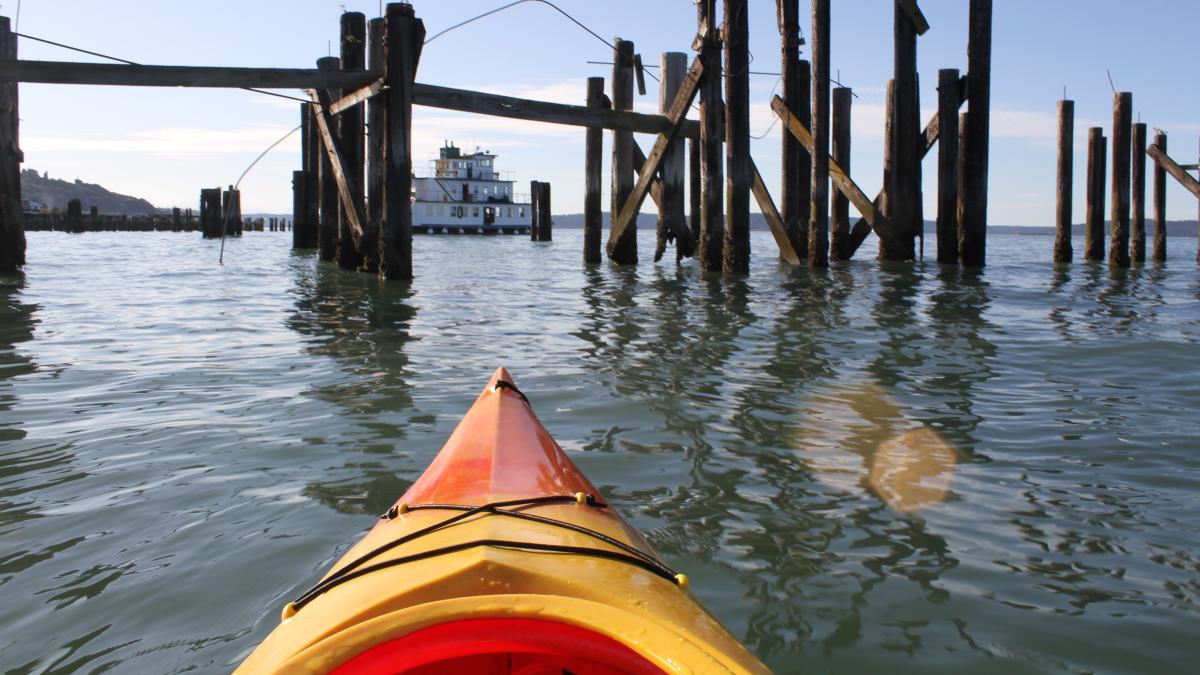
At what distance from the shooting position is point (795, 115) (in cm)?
1461

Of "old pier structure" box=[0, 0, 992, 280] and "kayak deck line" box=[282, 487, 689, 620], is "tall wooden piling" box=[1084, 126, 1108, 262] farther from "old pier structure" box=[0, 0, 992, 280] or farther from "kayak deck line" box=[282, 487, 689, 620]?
"kayak deck line" box=[282, 487, 689, 620]

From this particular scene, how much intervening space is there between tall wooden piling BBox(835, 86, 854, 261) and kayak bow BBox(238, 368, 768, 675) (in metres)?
15.1

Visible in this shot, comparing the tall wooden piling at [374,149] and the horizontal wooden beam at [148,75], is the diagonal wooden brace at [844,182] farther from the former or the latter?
the horizontal wooden beam at [148,75]

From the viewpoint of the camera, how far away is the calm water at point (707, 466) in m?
2.83

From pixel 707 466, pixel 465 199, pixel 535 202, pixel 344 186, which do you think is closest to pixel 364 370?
pixel 707 466

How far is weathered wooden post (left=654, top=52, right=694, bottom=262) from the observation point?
1457cm

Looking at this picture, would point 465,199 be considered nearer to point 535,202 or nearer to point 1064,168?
point 535,202

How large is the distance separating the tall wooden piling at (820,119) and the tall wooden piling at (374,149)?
20.8 ft

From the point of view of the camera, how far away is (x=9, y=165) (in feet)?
40.1

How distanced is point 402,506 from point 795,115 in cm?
1324

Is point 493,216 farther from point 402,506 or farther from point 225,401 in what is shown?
point 402,506

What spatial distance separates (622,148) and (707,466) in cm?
1194

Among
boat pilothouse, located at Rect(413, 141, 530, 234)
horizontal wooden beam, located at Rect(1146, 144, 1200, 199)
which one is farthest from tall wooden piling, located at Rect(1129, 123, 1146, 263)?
boat pilothouse, located at Rect(413, 141, 530, 234)

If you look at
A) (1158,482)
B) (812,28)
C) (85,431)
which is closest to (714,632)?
(1158,482)
